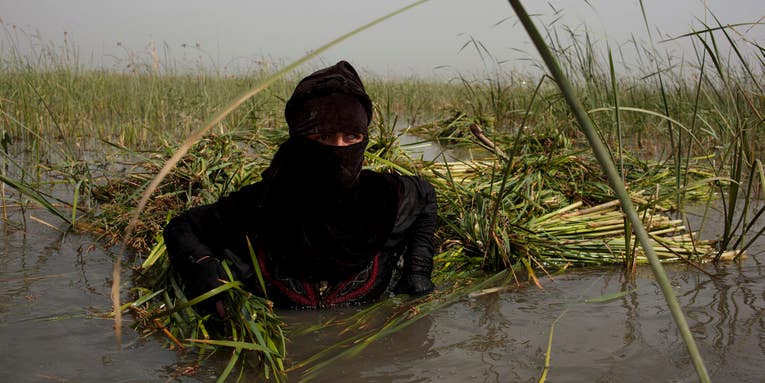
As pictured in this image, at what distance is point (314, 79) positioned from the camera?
235 centimetres

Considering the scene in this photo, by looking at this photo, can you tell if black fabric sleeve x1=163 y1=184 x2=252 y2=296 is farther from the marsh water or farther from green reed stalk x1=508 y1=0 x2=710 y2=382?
green reed stalk x1=508 y1=0 x2=710 y2=382

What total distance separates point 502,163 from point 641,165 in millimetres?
1275

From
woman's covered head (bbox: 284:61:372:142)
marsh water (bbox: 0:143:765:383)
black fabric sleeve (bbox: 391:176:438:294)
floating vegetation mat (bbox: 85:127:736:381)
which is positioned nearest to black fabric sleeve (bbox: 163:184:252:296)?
floating vegetation mat (bbox: 85:127:736:381)

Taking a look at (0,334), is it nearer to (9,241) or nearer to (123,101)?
(9,241)

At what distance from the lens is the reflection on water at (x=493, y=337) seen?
6.68ft

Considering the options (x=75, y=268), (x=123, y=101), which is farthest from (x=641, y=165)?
(x=123, y=101)

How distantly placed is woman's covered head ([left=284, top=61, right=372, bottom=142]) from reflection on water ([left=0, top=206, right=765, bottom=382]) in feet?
2.52

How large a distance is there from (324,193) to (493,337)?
830mm

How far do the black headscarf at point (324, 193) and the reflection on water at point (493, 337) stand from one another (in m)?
0.28

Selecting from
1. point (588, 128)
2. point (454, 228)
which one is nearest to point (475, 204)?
point (454, 228)

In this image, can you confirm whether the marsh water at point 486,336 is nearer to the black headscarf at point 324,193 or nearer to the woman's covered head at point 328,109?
the black headscarf at point 324,193

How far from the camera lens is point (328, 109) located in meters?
2.28

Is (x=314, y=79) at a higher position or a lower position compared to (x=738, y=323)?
higher

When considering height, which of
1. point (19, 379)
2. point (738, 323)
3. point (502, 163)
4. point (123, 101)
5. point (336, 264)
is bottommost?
point (738, 323)
